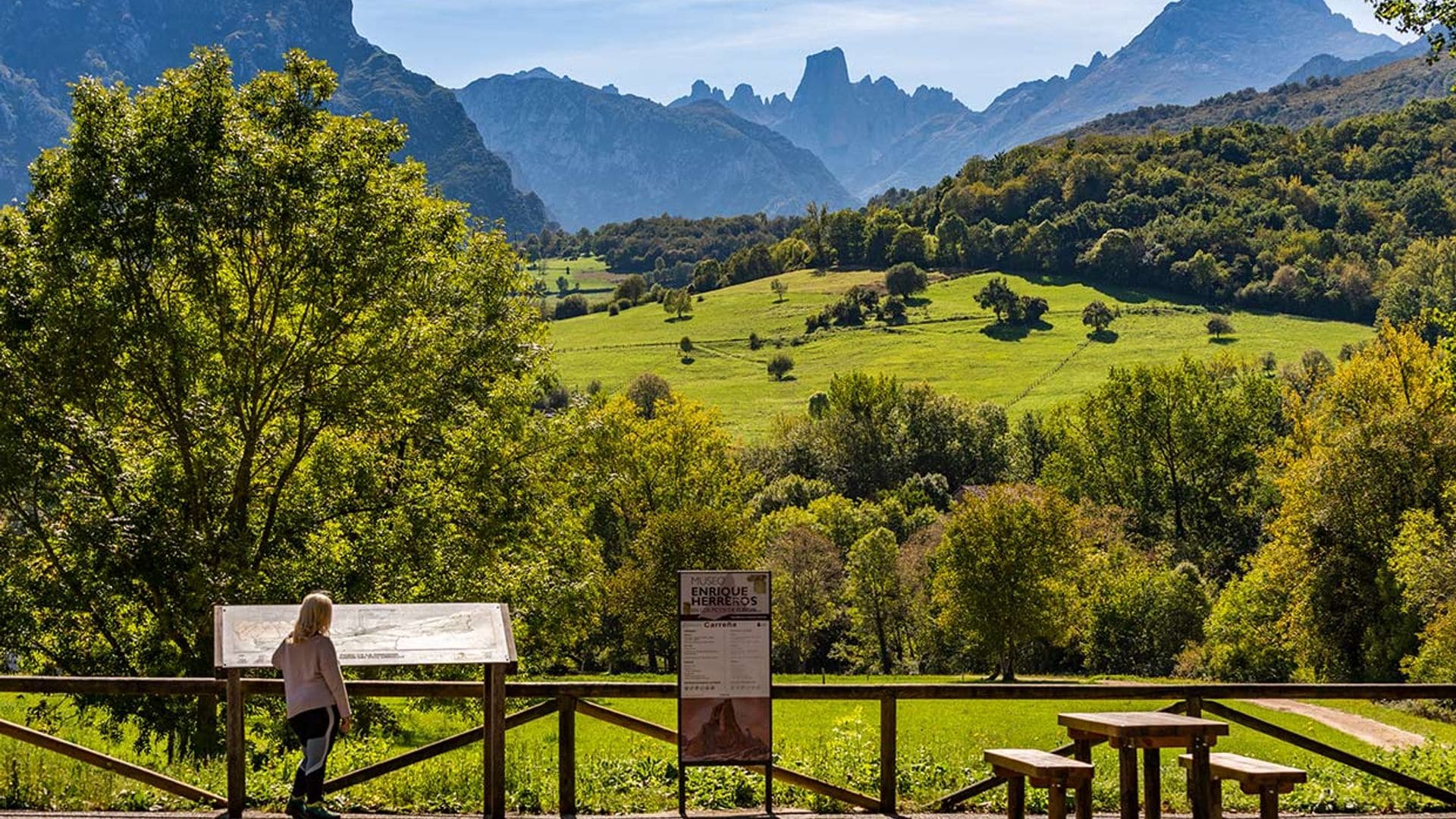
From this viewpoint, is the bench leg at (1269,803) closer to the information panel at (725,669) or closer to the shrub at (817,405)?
the information panel at (725,669)

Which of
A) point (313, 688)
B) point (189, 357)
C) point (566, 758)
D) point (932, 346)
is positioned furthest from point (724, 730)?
point (932, 346)

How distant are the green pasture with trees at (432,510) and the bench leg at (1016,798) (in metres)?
2.26

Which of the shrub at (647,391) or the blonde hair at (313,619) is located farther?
the shrub at (647,391)

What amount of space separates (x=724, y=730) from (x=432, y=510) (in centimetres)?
1344

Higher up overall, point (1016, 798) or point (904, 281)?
point (904, 281)

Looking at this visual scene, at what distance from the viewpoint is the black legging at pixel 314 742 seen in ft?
37.6

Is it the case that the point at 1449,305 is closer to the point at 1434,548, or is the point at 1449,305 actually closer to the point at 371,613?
the point at 1434,548

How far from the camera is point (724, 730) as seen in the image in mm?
12898

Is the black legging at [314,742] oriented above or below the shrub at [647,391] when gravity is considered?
above

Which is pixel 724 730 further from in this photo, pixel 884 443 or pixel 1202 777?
pixel 884 443

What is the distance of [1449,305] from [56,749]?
432 ft

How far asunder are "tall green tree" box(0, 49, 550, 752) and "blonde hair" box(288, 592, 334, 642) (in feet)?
37.8

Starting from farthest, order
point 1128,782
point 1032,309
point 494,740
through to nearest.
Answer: point 1032,309, point 494,740, point 1128,782

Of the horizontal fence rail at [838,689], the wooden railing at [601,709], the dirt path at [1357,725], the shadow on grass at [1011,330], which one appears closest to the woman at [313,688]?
the wooden railing at [601,709]
